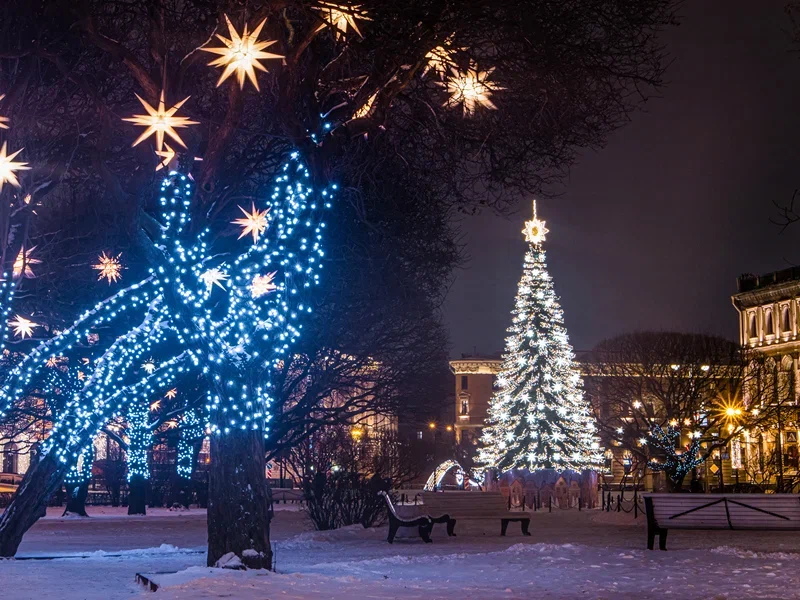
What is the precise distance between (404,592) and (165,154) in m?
6.03

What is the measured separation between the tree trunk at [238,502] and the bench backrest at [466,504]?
11.5 m

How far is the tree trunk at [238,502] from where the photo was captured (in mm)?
12703

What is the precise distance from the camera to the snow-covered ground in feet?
36.0

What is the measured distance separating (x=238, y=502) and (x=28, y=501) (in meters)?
5.35

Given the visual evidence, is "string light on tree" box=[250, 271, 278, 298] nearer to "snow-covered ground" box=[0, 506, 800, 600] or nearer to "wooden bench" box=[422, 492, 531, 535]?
"snow-covered ground" box=[0, 506, 800, 600]

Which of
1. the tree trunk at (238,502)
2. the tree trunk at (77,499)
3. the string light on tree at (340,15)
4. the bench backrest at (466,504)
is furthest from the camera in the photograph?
the tree trunk at (77,499)

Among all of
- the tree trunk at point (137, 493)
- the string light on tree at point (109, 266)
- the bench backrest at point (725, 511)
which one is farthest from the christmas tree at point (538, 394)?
the bench backrest at point (725, 511)

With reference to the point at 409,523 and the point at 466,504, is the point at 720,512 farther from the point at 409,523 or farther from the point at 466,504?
the point at 466,504

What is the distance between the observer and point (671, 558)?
15.5 m

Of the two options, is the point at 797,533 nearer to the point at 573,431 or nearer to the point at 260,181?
the point at 260,181

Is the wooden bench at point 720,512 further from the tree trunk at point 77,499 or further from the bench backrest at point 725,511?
the tree trunk at point 77,499

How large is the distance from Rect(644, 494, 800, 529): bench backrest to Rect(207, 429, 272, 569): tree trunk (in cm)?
721

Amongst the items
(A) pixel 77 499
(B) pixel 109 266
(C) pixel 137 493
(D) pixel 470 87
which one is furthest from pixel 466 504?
(A) pixel 77 499

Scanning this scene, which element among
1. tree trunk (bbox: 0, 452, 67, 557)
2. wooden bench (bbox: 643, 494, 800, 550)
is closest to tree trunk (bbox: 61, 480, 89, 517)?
tree trunk (bbox: 0, 452, 67, 557)
